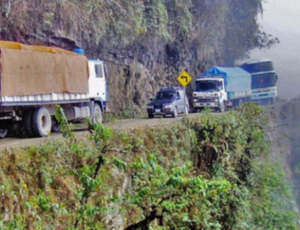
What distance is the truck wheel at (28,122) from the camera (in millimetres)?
14148

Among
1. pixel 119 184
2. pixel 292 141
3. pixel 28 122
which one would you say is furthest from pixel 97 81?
pixel 292 141

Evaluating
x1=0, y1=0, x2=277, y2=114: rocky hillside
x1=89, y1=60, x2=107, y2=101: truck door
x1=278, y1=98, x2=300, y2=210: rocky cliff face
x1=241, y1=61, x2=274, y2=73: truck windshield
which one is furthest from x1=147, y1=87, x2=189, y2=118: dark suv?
x1=241, y1=61, x2=274, y2=73: truck windshield

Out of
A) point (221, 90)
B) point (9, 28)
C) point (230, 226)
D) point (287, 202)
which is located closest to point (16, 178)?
point (230, 226)

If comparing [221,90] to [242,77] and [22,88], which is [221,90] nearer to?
[242,77]

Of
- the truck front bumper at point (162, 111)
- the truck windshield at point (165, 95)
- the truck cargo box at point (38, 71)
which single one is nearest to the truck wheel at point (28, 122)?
the truck cargo box at point (38, 71)

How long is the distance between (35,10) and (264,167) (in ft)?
32.4

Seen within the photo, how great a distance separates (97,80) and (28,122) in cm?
543

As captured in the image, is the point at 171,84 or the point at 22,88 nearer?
the point at 22,88

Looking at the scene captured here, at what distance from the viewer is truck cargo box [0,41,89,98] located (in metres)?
13.0

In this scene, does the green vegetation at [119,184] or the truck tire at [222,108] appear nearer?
the green vegetation at [119,184]

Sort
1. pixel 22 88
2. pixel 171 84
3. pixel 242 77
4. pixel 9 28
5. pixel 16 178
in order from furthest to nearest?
1. pixel 242 77
2. pixel 171 84
3. pixel 9 28
4. pixel 22 88
5. pixel 16 178

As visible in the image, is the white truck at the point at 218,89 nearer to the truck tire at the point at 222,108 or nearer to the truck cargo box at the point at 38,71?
the truck tire at the point at 222,108

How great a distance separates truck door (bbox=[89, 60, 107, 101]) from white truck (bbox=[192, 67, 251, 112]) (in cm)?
1150

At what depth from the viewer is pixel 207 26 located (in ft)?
123
